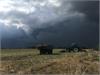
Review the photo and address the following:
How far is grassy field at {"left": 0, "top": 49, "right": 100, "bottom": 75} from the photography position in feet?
32.6

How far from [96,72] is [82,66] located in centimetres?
52

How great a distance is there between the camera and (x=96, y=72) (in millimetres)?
9961

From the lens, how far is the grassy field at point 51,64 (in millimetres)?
9938

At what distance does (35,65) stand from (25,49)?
93cm

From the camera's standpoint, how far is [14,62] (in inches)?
424

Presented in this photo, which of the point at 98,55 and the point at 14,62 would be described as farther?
the point at 98,55

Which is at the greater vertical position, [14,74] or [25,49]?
[25,49]

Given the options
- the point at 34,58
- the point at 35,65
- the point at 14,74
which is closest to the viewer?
the point at 14,74

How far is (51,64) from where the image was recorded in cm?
1048

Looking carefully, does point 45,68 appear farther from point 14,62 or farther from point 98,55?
point 98,55

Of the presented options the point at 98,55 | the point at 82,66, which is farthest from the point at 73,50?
the point at 82,66

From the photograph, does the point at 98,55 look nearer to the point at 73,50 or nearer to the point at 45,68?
the point at 73,50

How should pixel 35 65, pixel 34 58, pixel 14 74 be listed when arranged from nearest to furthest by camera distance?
pixel 14 74 → pixel 35 65 → pixel 34 58

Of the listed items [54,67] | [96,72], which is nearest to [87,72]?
[96,72]
